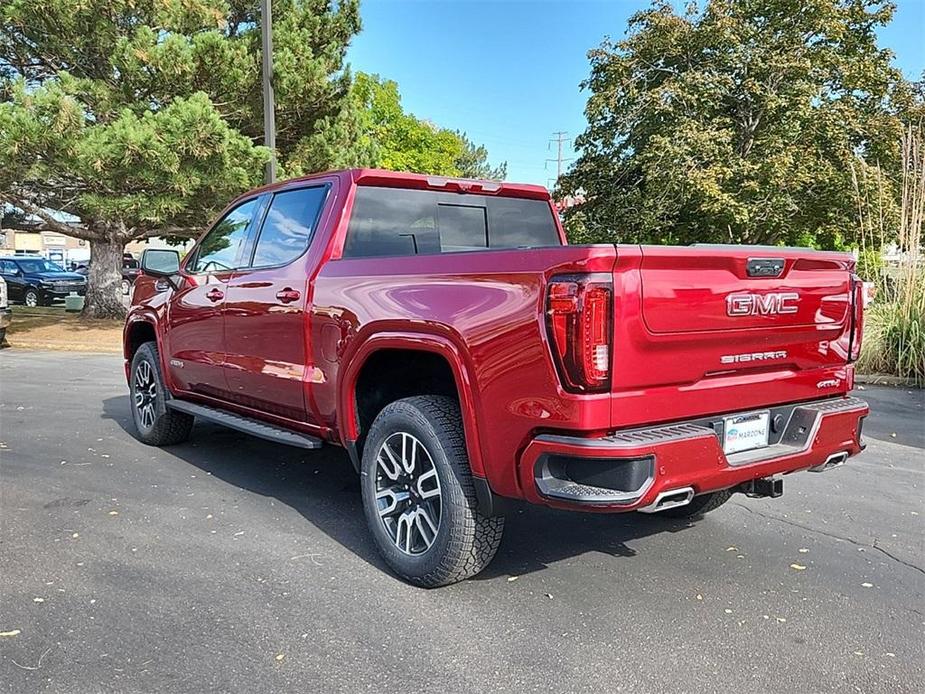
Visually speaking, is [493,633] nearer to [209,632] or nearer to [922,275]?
[209,632]

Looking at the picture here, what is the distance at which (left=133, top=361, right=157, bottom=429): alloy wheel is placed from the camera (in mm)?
5953

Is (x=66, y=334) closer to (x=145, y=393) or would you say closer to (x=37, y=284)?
(x=145, y=393)

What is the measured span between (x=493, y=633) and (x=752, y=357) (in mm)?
1542

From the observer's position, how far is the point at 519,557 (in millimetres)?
3799

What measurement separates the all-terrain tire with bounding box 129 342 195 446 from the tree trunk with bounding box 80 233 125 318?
1150cm

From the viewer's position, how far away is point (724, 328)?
3.03 meters

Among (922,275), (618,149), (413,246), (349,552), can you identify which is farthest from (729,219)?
(349,552)

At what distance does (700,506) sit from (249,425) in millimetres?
2709

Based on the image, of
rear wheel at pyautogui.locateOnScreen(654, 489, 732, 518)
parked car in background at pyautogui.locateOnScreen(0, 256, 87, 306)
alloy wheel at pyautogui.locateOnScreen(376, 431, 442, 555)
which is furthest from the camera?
parked car in background at pyautogui.locateOnScreen(0, 256, 87, 306)

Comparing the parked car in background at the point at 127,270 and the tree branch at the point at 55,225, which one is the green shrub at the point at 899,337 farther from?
the parked car in background at the point at 127,270

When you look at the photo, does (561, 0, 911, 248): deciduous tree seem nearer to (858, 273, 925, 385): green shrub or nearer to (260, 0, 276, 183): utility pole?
(858, 273, 925, 385): green shrub

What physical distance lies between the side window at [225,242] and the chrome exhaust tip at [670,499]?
326cm

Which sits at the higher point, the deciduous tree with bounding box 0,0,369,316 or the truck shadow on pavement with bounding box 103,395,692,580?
the deciduous tree with bounding box 0,0,369,316

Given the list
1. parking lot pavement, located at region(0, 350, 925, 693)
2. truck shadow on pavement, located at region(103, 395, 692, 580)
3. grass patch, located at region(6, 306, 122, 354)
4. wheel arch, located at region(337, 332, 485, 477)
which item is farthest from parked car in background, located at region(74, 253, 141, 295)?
wheel arch, located at region(337, 332, 485, 477)
